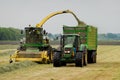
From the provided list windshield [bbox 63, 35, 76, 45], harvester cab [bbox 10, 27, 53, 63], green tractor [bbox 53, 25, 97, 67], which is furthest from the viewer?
harvester cab [bbox 10, 27, 53, 63]

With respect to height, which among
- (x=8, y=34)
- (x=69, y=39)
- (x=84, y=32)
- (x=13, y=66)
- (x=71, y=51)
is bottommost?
(x=13, y=66)

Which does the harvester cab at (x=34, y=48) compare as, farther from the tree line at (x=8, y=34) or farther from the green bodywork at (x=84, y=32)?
the tree line at (x=8, y=34)

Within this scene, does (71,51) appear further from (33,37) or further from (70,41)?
(33,37)

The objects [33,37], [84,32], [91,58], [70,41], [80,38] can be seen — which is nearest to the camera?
[70,41]

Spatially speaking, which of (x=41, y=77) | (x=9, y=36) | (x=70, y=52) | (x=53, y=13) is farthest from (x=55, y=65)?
(x=9, y=36)

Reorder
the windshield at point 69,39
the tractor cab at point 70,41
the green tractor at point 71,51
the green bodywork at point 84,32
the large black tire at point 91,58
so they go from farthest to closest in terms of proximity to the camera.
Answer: the large black tire at point 91,58 < the green bodywork at point 84,32 < the windshield at point 69,39 < the tractor cab at point 70,41 < the green tractor at point 71,51

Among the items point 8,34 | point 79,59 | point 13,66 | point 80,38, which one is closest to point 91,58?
point 80,38

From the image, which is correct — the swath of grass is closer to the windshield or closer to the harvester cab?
the harvester cab

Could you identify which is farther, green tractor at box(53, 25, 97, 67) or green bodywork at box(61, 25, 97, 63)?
green bodywork at box(61, 25, 97, 63)

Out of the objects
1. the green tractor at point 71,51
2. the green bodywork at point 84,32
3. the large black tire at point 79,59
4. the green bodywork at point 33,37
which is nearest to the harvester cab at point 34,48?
the green bodywork at point 33,37

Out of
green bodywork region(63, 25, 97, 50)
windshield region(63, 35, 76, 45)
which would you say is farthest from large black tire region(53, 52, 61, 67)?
green bodywork region(63, 25, 97, 50)

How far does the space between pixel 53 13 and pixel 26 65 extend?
10875mm

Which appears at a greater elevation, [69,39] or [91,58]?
[69,39]

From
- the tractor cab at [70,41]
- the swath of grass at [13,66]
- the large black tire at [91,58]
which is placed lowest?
the swath of grass at [13,66]
